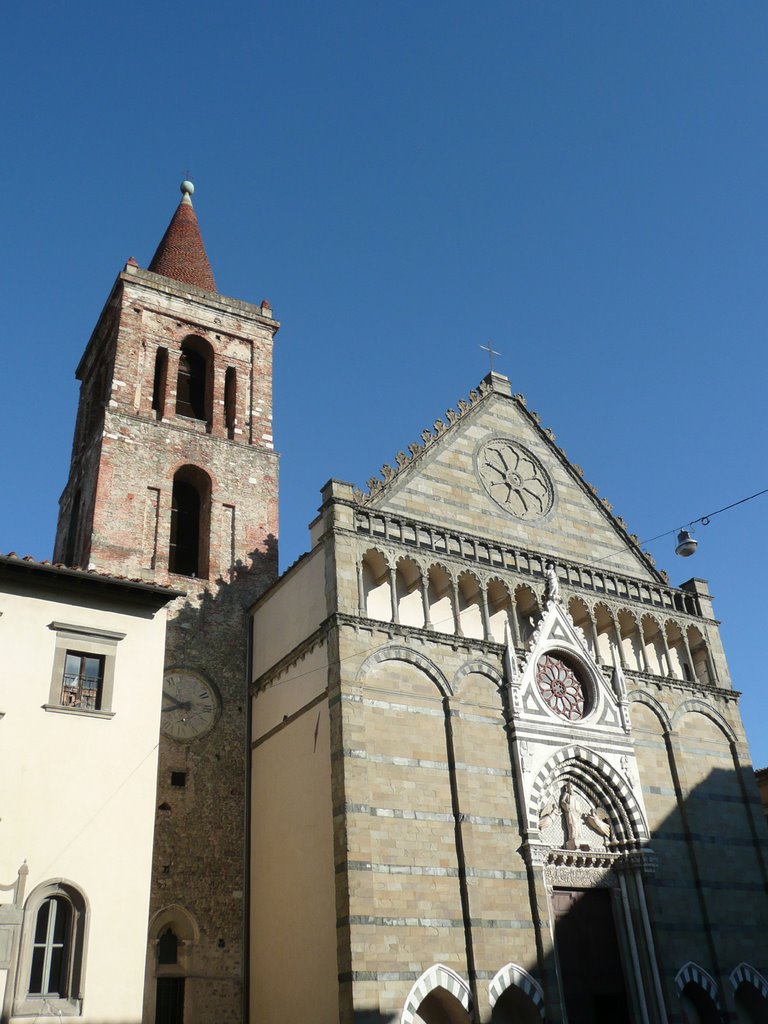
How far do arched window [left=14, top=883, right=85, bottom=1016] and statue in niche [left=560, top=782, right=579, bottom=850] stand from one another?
9.78 meters

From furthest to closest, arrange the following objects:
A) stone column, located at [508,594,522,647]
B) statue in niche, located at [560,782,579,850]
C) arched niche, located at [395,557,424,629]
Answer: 1. stone column, located at [508,594,522,647]
2. arched niche, located at [395,557,424,629]
3. statue in niche, located at [560,782,579,850]

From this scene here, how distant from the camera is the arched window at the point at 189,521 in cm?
2402

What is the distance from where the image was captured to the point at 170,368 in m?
25.8

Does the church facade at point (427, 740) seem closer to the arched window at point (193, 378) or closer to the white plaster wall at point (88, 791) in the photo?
the arched window at point (193, 378)

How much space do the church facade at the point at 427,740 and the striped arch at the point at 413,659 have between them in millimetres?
59

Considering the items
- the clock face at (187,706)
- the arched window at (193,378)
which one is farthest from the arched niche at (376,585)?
the arched window at (193,378)

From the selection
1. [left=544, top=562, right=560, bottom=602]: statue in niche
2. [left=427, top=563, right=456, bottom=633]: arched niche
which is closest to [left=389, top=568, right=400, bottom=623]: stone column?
[left=427, top=563, right=456, bottom=633]: arched niche

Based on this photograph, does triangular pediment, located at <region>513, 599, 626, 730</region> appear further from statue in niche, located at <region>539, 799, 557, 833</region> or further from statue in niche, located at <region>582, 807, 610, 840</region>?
statue in niche, located at <region>582, 807, 610, 840</region>

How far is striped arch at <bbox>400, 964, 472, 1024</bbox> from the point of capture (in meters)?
15.6

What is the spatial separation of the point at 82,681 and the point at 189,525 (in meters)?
9.28

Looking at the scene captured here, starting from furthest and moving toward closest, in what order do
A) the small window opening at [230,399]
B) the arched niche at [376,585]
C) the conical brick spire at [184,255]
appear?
the conical brick spire at [184,255] → the small window opening at [230,399] → the arched niche at [376,585]

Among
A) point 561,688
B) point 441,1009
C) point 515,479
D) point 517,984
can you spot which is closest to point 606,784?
point 561,688

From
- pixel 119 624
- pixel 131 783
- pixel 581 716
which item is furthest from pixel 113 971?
pixel 581 716

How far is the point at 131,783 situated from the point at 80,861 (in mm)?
1368
